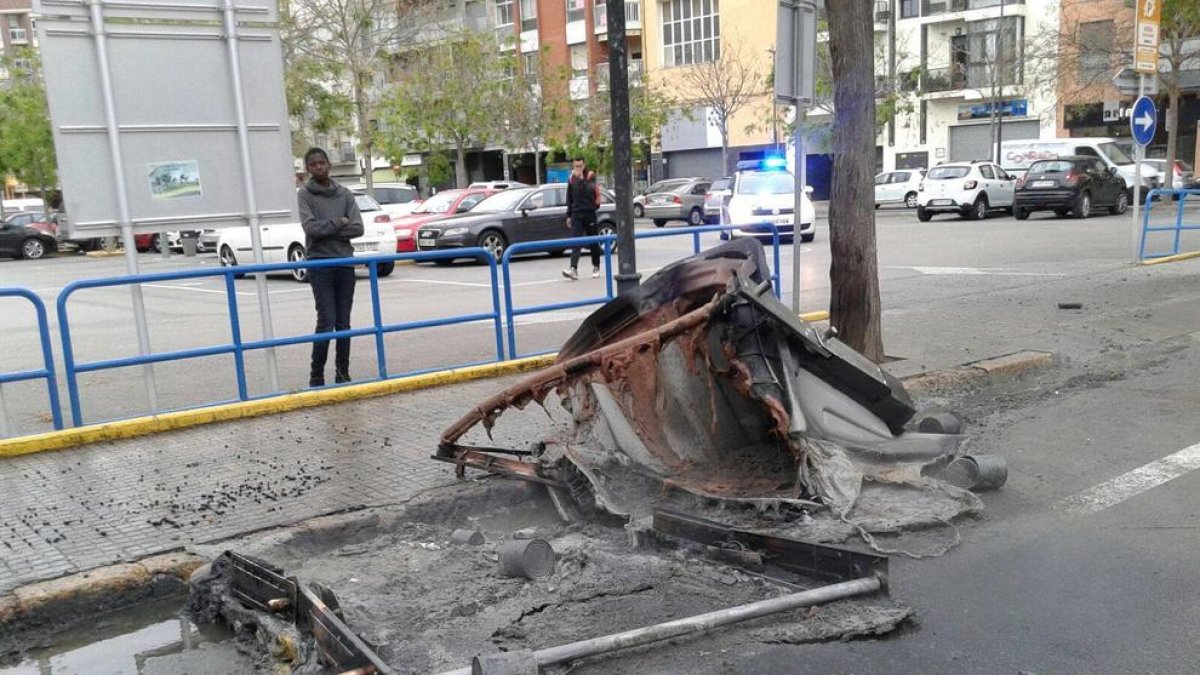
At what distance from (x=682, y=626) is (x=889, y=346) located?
20.9 feet

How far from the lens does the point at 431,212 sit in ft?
74.8

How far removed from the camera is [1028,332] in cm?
1010

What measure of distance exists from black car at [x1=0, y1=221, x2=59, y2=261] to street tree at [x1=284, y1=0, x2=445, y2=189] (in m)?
10.6

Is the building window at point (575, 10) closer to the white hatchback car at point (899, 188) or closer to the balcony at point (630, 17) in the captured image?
the balcony at point (630, 17)

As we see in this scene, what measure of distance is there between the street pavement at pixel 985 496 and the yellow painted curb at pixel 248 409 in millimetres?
114

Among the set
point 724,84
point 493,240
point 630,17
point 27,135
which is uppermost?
point 630,17

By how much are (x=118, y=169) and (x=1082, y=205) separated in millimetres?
24918

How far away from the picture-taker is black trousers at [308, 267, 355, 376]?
8.16m

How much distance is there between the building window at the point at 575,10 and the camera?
53.4 m

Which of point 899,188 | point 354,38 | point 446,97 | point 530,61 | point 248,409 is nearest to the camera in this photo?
point 248,409

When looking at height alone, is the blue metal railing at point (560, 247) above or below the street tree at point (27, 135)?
below


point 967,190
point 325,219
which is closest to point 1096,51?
point 967,190

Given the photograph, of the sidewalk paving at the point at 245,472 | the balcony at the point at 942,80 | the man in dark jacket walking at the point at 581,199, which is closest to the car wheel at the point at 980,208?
the man in dark jacket walking at the point at 581,199

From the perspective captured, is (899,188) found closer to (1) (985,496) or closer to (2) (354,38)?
(2) (354,38)
